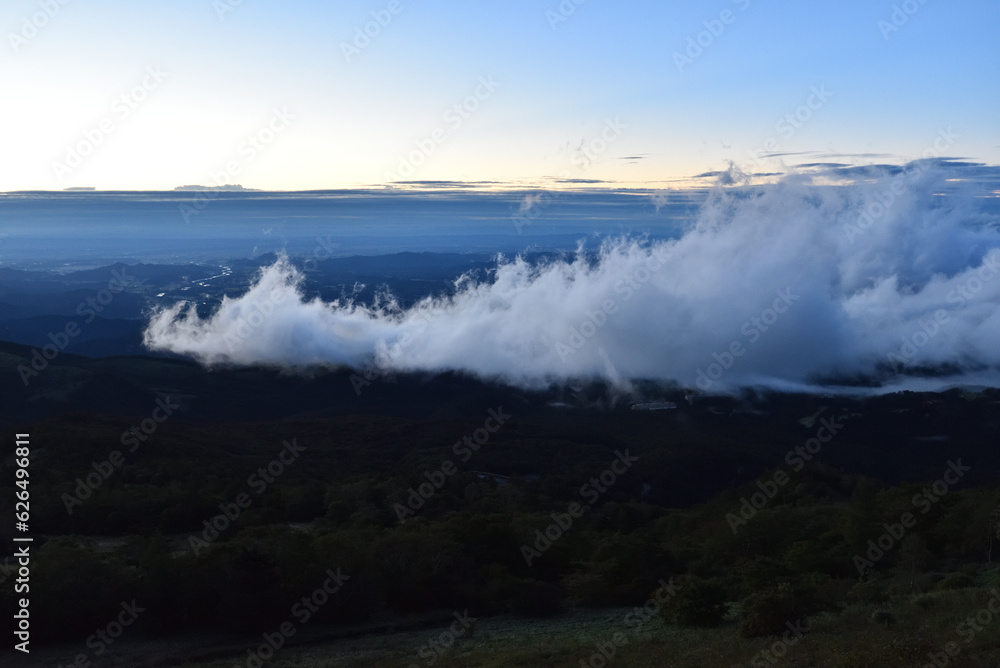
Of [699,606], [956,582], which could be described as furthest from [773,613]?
[956,582]

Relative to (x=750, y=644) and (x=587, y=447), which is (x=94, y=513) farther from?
(x=587, y=447)

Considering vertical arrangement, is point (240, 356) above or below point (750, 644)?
below

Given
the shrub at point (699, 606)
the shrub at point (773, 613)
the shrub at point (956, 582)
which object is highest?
the shrub at point (773, 613)

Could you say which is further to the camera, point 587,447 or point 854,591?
point 587,447

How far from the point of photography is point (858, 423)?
134 m

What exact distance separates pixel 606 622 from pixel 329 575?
11201 mm

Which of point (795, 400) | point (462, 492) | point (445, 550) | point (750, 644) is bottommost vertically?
point (795, 400)

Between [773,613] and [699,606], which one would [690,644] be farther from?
[699,606]

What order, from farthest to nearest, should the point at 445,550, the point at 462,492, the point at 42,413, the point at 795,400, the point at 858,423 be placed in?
the point at 795,400
the point at 858,423
the point at 42,413
the point at 462,492
the point at 445,550

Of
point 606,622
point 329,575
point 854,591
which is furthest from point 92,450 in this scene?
point 854,591

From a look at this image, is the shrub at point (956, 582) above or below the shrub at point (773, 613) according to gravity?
below

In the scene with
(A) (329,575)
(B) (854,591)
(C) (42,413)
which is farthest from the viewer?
(C) (42,413)

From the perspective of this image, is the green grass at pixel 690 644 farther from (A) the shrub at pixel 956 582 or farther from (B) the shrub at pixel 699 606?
(A) the shrub at pixel 956 582

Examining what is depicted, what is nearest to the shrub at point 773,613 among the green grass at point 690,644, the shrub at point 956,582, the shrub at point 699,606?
the green grass at point 690,644
